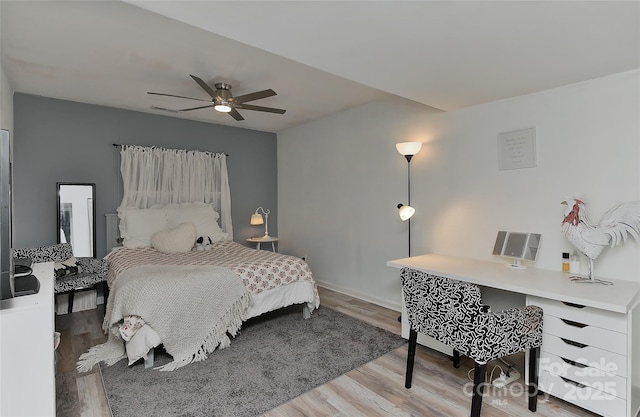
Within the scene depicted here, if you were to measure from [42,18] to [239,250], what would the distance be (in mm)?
2658

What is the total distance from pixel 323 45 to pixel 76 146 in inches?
137

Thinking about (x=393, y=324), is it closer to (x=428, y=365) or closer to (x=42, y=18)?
(x=428, y=365)

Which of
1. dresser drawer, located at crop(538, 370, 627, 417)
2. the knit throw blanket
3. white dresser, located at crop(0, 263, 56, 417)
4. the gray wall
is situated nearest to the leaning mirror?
the gray wall

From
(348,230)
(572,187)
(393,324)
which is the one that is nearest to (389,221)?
(348,230)

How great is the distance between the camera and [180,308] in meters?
2.54

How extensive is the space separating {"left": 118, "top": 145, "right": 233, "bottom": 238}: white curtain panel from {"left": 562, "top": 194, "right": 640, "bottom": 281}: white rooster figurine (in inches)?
161

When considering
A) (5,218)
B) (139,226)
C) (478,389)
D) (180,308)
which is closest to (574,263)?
(478,389)

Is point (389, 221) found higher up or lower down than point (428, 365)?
higher up

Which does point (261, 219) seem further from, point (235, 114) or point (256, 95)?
point (256, 95)

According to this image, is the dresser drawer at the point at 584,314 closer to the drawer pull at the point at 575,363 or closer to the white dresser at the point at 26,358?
the drawer pull at the point at 575,363

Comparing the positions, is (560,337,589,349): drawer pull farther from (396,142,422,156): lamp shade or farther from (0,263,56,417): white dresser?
(0,263,56,417): white dresser

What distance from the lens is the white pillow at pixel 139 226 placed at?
3.85 metres

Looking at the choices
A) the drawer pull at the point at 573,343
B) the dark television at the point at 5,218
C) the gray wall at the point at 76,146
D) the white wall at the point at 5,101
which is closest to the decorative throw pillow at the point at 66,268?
the gray wall at the point at 76,146

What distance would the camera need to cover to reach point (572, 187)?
8.02 ft
